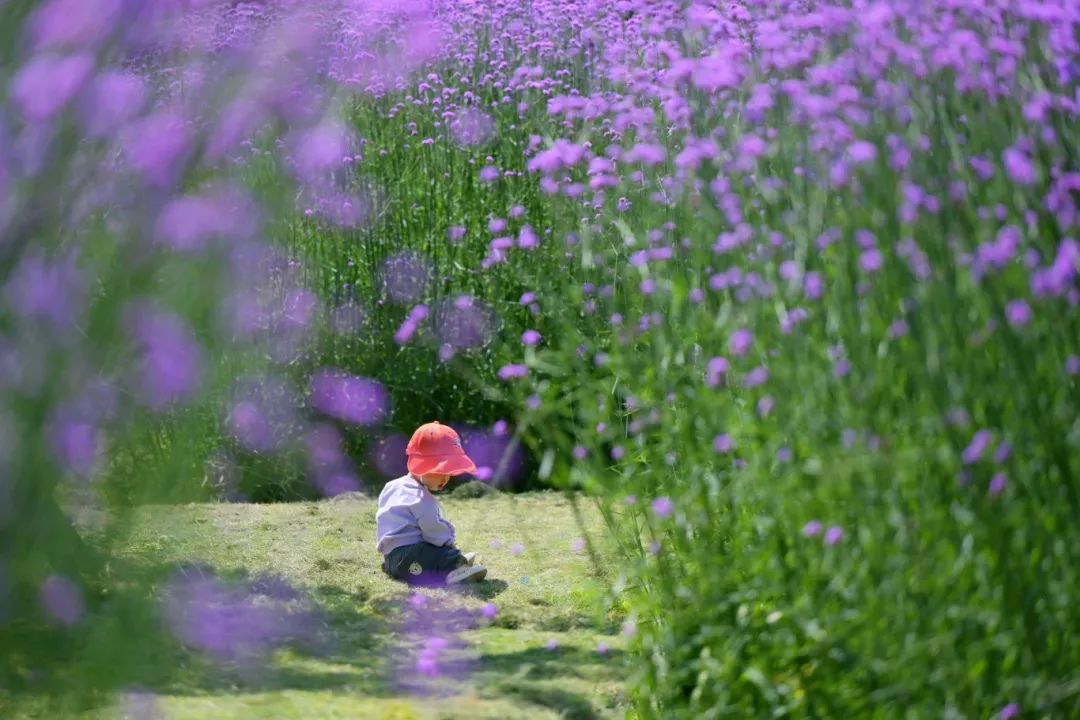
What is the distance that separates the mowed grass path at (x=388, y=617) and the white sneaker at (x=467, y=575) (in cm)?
4

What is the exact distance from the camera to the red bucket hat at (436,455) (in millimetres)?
4469

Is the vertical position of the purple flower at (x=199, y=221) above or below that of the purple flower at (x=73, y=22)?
below

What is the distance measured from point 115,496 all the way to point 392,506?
2284mm

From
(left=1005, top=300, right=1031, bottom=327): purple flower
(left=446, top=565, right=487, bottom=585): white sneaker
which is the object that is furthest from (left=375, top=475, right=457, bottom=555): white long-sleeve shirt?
(left=1005, top=300, right=1031, bottom=327): purple flower

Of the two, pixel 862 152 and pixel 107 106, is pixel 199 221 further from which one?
pixel 862 152

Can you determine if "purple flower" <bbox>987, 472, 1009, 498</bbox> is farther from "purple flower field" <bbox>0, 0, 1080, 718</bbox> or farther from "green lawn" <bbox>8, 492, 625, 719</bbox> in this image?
"green lawn" <bbox>8, 492, 625, 719</bbox>

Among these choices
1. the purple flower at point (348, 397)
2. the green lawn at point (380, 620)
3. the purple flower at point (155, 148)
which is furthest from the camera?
the purple flower at point (348, 397)

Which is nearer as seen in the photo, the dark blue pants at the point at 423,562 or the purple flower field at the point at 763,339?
the purple flower field at the point at 763,339

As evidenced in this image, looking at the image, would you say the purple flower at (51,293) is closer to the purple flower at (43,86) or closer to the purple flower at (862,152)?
the purple flower at (43,86)

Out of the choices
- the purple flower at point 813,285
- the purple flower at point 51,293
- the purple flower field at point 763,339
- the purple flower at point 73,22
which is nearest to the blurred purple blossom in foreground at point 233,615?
the purple flower field at point 763,339

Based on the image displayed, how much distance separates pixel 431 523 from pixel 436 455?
0.73 ft

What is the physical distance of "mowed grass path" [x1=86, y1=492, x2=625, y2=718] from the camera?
3023mm

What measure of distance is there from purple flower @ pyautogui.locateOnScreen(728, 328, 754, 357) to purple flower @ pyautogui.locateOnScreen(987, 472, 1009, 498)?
0.43 m

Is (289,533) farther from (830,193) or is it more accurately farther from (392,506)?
(830,193)
